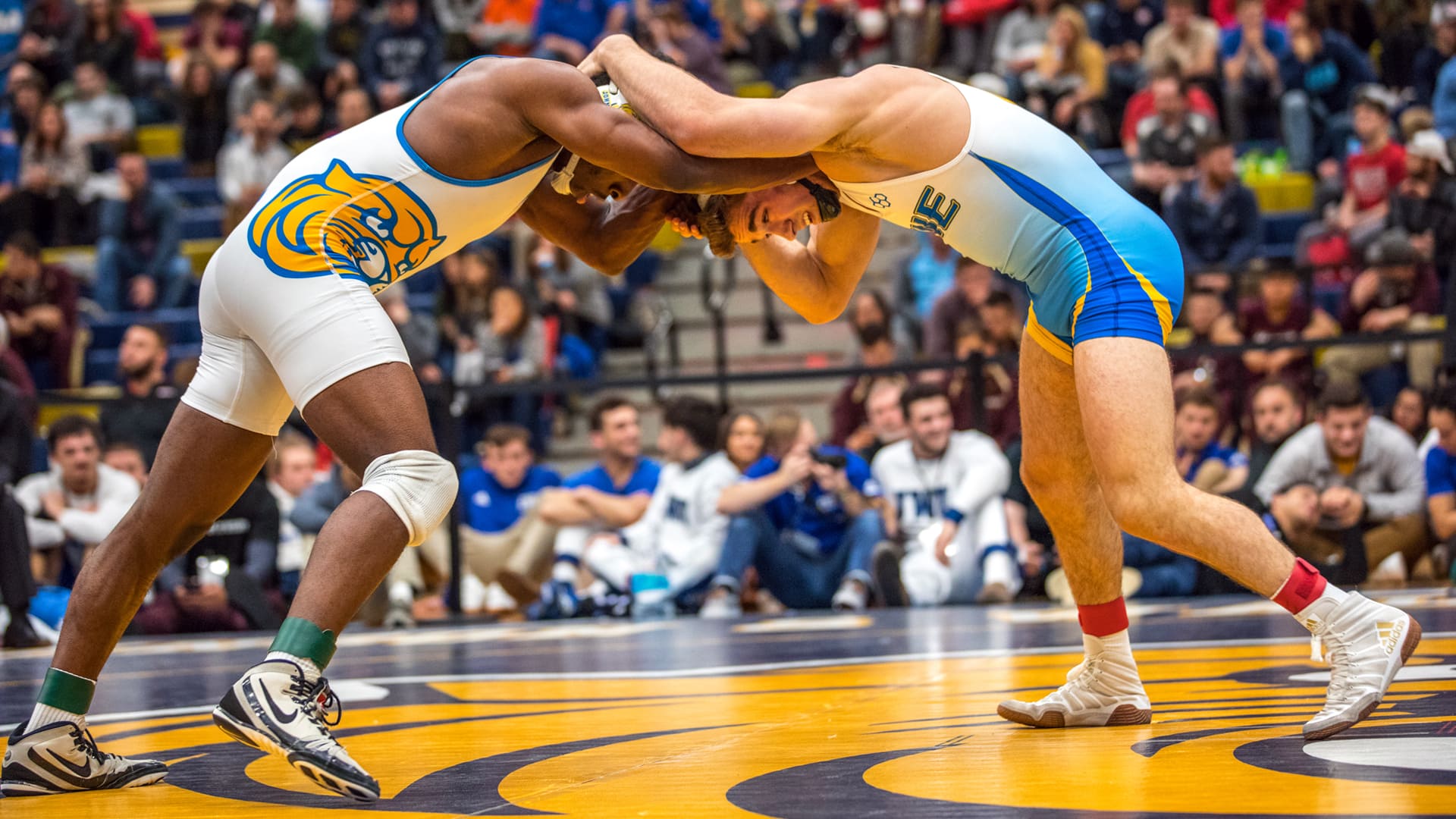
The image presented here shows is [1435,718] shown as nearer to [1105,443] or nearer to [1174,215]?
[1105,443]

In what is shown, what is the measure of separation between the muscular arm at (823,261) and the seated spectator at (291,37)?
10716mm

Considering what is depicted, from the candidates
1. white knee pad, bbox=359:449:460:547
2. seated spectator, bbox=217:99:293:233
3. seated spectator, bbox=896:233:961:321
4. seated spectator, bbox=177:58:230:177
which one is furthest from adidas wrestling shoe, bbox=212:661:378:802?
seated spectator, bbox=177:58:230:177

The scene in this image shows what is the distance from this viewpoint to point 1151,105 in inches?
403

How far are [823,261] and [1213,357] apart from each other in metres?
5.13

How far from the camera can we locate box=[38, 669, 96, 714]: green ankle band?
3.10m

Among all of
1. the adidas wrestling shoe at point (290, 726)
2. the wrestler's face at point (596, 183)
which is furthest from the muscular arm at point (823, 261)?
the adidas wrestling shoe at point (290, 726)

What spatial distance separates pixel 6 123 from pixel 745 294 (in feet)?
23.4

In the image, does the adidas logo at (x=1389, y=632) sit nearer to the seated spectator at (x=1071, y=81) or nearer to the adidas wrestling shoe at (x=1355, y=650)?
the adidas wrestling shoe at (x=1355, y=650)

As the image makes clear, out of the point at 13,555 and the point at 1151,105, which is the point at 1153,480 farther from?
the point at 1151,105

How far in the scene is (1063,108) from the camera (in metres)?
10.6

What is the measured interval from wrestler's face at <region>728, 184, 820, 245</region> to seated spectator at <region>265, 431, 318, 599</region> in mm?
5356

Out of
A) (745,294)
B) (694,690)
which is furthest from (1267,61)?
(694,690)

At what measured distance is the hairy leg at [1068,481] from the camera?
3441mm

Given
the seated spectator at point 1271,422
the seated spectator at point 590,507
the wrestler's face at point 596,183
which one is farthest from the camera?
the seated spectator at point 590,507
